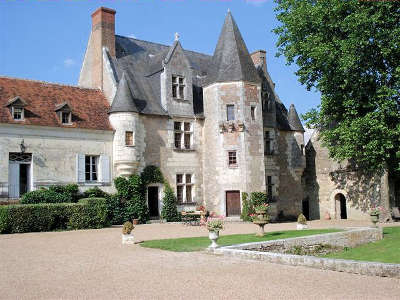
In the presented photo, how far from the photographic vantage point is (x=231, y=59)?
25.7 meters

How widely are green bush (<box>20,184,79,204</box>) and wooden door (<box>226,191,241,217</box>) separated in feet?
26.6

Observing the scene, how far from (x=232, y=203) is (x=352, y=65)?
30.9 feet

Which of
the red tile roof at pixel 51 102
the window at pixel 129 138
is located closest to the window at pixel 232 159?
the window at pixel 129 138

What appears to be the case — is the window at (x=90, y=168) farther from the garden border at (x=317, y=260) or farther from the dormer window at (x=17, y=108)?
the garden border at (x=317, y=260)

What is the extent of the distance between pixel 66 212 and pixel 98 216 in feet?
4.82

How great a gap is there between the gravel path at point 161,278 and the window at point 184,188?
42.9 feet

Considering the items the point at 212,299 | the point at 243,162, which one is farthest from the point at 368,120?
the point at 212,299

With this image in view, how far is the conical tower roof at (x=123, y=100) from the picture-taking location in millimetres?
22797

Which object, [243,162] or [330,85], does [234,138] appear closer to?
[243,162]

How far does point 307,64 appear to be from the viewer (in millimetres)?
23969

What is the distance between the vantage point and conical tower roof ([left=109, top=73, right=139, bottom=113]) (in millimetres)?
22797

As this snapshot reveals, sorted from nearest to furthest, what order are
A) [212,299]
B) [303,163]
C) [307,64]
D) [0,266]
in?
[212,299] < [0,266] < [307,64] < [303,163]

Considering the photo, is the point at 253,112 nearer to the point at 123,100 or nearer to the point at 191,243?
the point at 123,100

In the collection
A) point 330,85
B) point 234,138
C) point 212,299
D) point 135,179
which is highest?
point 330,85
